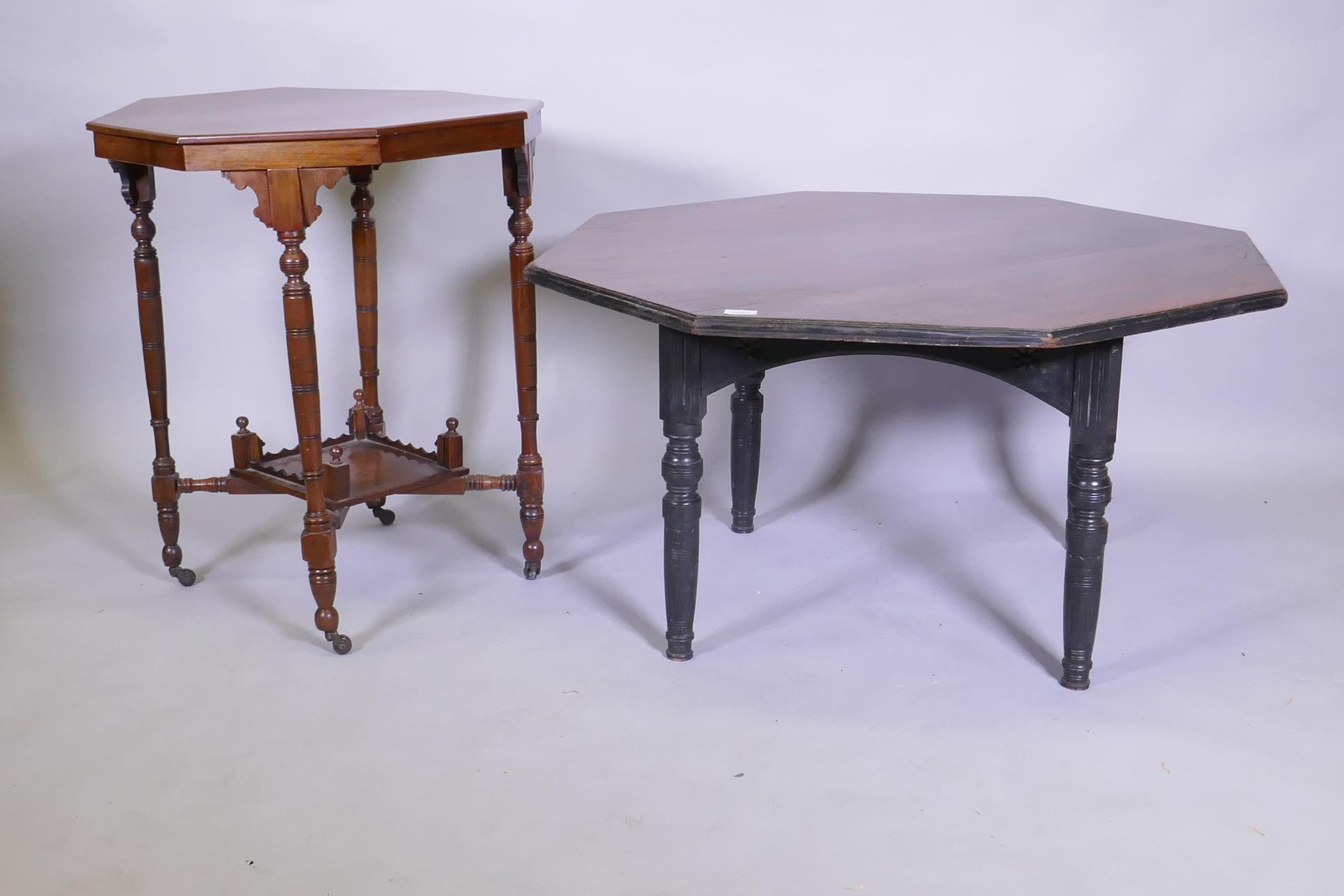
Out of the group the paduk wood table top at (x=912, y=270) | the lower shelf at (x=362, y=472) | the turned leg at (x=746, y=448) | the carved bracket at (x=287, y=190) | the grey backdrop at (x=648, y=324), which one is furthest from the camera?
the turned leg at (x=746, y=448)

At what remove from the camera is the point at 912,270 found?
9.95 feet

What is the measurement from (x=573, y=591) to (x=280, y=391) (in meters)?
1.44

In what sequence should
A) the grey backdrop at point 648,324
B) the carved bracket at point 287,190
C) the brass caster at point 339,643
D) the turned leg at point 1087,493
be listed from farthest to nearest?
the grey backdrop at point 648,324
the brass caster at point 339,643
the carved bracket at point 287,190
the turned leg at point 1087,493

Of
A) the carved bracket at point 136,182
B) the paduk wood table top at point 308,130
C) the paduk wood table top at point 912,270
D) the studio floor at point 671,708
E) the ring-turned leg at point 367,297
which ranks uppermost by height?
the paduk wood table top at point 308,130

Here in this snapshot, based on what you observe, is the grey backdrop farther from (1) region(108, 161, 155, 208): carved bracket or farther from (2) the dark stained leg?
(1) region(108, 161, 155, 208): carved bracket

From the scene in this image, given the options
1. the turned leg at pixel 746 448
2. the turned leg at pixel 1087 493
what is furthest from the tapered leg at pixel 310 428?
the turned leg at pixel 1087 493

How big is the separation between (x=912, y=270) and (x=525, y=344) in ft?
3.14

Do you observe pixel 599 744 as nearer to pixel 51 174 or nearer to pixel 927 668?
pixel 927 668

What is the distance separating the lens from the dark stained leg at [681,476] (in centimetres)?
→ 298

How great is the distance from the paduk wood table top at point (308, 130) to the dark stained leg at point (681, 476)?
60 centimetres

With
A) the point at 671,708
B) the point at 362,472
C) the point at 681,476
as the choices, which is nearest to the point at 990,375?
the point at 681,476

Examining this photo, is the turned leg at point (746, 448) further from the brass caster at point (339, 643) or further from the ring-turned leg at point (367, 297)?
the brass caster at point (339, 643)

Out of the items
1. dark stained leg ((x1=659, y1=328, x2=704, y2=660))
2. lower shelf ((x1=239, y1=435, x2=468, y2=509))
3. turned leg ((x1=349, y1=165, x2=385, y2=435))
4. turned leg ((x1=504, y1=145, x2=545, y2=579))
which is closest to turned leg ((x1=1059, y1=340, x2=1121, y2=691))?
dark stained leg ((x1=659, y1=328, x2=704, y2=660))

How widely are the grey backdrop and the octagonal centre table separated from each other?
51 centimetres
